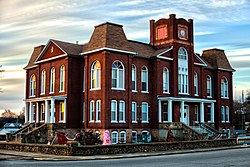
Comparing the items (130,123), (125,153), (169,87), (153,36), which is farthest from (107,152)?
(153,36)

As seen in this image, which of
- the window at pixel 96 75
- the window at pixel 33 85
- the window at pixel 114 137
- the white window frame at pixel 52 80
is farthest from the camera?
the window at pixel 33 85

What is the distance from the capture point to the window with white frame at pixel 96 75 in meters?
39.3

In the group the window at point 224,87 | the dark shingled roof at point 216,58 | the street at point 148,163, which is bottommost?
the street at point 148,163

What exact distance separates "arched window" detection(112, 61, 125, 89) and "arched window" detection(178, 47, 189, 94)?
8742mm

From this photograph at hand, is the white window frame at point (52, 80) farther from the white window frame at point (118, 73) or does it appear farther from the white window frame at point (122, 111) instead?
the white window frame at point (122, 111)

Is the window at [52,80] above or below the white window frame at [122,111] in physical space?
above

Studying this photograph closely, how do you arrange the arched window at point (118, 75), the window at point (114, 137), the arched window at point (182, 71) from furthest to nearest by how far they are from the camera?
the arched window at point (182, 71), the arched window at point (118, 75), the window at point (114, 137)

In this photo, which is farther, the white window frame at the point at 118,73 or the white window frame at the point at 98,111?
the white window frame at the point at 118,73

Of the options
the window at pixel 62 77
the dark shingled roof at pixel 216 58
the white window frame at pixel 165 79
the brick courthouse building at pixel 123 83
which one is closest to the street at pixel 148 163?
the brick courthouse building at pixel 123 83

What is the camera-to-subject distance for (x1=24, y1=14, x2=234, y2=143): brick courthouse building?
3903 centimetres

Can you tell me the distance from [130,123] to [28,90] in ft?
54.6

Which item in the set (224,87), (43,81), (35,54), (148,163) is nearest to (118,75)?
(43,81)

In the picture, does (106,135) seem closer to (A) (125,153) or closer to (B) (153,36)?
(A) (125,153)

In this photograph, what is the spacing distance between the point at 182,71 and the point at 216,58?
9241 mm
